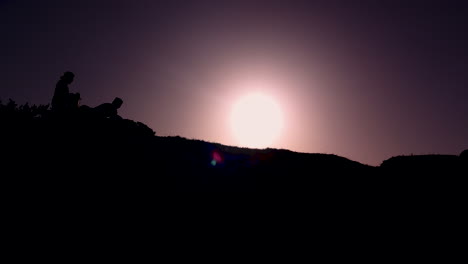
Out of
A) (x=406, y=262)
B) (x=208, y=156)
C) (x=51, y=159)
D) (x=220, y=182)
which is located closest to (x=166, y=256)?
(x=220, y=182)

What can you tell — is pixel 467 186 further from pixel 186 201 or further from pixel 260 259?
pixel 186 201

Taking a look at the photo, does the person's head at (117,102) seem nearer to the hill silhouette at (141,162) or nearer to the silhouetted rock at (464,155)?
the hill silhouette at (141,162)

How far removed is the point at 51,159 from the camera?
1661 centimetres

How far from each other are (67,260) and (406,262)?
14346 mm

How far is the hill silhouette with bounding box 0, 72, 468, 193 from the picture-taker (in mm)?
16234

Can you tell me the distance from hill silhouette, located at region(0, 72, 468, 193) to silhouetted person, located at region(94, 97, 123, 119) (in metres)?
0.06

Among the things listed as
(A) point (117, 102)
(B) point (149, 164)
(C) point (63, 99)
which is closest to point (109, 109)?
(A) point (117, 102)

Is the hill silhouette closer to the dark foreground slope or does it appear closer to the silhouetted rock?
the dark foreground slope

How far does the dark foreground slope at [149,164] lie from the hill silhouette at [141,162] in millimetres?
44

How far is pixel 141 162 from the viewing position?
17688 mm

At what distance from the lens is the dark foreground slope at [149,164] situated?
1616 cm

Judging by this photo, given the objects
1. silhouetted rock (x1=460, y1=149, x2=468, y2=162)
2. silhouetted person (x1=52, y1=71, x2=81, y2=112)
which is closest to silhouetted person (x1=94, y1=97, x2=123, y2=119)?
silhouetted person (x1=52, y1=71, x2=81, y2=112)

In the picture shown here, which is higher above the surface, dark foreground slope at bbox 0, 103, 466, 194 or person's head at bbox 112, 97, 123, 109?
person's head at bbox 112, 97, 123, 109

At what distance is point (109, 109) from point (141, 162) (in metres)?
4.48
